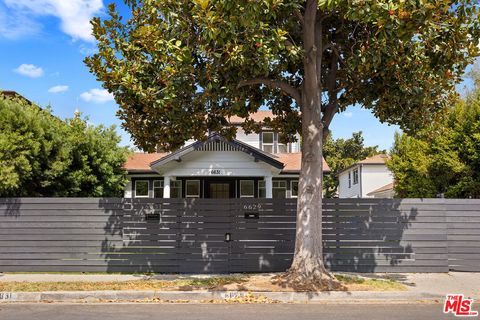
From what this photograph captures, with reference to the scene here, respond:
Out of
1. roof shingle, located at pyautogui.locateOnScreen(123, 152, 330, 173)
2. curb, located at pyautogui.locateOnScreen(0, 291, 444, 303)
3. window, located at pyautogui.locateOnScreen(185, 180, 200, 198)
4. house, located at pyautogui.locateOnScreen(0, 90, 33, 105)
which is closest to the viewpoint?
curb, located at pyautogui.locateOnScreen(0, 291, 444, 303)

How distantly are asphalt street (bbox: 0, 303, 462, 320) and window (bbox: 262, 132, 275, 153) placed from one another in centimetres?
1783

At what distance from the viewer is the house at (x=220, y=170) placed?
1986 centimetres

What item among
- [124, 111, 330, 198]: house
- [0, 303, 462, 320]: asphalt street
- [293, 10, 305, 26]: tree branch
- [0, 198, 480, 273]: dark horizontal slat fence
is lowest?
[0, 303, 462, 320]: asphalt street

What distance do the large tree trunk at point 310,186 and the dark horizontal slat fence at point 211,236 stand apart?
1.81 meters

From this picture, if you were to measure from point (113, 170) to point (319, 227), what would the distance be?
1172cm

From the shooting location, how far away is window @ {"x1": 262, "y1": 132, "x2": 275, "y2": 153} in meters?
26.1

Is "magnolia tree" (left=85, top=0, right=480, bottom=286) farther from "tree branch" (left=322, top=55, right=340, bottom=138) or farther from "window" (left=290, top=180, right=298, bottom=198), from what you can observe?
"window" (left=290, top=180, right=298, bottom=198)

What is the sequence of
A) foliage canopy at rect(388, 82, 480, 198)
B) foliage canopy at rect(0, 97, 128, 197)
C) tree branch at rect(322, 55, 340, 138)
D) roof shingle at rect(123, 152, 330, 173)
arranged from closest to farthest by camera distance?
tree branch at rect(322, 55, 340, 138) → foliage canopy at rect(0, 97, 128, 197) → foliage canopy at rect(388, 82, 480, 198) → roof shingle at rect(123, 152, 330, 173)

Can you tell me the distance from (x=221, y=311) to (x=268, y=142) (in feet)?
61.4

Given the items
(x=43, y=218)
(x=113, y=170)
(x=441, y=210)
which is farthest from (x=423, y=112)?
(x=113, y=170)

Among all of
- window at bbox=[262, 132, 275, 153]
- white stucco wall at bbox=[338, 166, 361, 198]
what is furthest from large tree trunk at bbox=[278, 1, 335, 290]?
white stucco wall at bbox=[338, 166, 361, 198]

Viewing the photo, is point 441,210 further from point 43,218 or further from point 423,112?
point 43,218

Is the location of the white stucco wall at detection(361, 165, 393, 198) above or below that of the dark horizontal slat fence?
above

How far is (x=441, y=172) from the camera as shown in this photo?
20.8m
